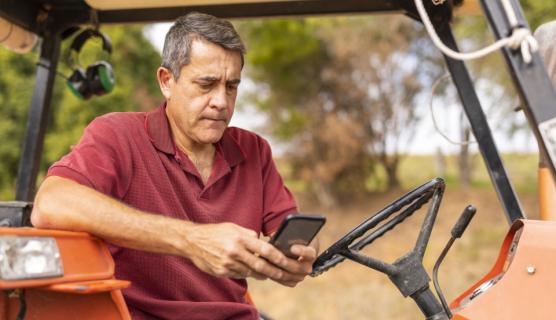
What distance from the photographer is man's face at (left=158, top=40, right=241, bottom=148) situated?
2246mm

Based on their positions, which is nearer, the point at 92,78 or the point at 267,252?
the point at 267,252

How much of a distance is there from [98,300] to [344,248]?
0.77 meters

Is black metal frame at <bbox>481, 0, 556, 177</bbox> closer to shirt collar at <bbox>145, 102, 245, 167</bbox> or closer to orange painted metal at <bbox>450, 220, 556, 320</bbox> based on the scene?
orange painted metal at <bbox>450, 220, 556, 320</bbox>

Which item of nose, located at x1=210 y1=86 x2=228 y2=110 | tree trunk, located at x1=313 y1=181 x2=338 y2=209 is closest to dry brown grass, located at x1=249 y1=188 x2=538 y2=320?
tree trunk, located at x1=313 y1=181 x2=338 y2=209

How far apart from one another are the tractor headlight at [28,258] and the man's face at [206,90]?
2.76 ft

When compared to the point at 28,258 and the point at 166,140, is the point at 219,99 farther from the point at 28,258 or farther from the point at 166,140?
the point at 28,258

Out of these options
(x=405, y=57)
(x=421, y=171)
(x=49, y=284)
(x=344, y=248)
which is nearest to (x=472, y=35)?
(x=405, y=57)

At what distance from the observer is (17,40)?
297cm

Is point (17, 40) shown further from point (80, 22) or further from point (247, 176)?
point (247, 176)

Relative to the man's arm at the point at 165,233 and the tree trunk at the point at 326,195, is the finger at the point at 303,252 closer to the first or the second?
the man's arm at the point at 165,233

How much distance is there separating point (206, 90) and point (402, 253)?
9341 millimetres

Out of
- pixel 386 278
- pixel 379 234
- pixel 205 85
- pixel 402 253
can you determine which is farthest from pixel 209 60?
pixel 402 253

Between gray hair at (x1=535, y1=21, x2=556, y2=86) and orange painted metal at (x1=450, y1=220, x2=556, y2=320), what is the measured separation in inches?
32.5

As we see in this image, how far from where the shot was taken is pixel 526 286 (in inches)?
65.0
